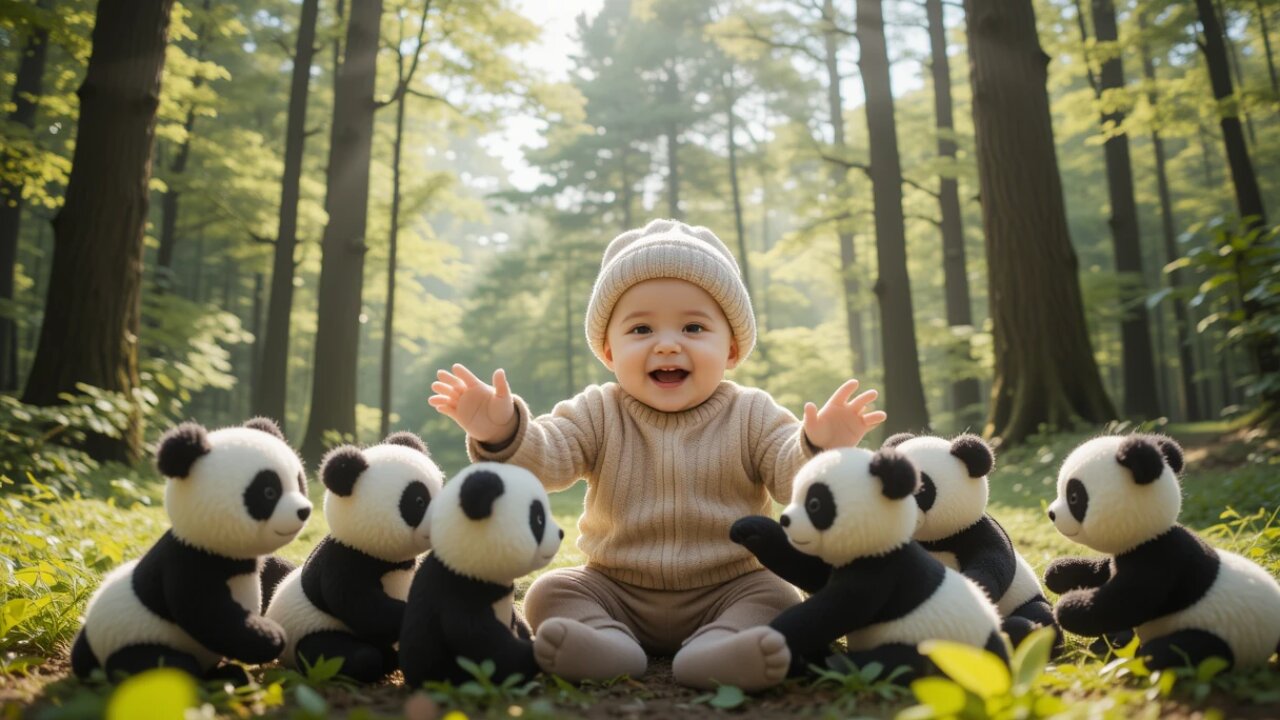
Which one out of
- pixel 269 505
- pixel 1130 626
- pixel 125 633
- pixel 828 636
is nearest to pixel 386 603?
pixel 269 505

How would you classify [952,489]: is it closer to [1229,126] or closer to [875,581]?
[875,581]

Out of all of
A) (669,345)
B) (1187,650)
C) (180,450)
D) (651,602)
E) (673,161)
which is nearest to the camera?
(1187,650)

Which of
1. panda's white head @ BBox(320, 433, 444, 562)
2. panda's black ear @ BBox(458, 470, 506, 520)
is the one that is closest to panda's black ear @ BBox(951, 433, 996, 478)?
panda's black ear @ BBox(458, 470, 506, 520)

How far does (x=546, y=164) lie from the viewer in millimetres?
25875

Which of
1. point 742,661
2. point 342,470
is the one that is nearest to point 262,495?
point 342,470

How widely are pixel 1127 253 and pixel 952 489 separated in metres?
13.0

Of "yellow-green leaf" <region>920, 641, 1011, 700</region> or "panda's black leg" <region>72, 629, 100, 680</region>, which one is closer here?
"yellow-green leaf" <region>920, 641, 1011, 700</region>

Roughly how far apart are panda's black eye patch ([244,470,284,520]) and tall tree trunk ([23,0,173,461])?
525 centimetres

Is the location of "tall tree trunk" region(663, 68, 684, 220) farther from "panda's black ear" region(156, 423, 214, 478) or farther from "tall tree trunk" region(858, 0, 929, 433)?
"panda's black ear" region(156, 423, 214, 478)

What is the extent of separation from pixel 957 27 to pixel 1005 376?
10.1 m

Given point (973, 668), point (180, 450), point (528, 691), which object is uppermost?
point (180, 450)

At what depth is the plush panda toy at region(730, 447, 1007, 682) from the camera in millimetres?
1841

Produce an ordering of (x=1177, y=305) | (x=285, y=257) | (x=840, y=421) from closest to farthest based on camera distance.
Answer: (x=840, y=421) < (x=285, y=257) < (x=1177, y=305)

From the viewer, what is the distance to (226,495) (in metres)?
1.85
